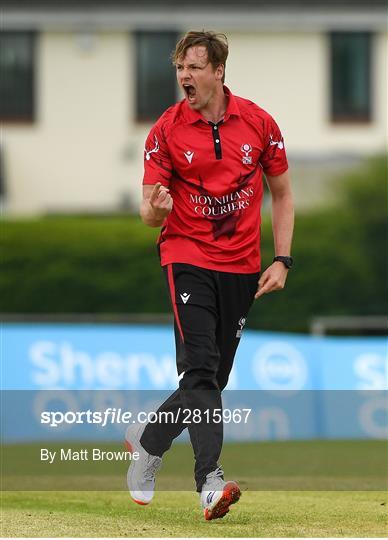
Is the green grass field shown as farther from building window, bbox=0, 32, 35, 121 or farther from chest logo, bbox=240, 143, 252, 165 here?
building window, bbox=0, 32, 35, 121

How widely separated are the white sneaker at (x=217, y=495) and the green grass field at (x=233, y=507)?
7 cm

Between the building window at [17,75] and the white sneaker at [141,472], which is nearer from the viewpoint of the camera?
the white sneaker at [141,472]

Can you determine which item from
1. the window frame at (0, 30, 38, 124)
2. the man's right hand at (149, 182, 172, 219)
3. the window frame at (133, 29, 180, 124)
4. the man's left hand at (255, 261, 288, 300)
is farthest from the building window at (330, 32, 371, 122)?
the man's right hand at (149, 182, 172, 219)

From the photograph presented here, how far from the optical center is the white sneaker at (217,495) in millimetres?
7059

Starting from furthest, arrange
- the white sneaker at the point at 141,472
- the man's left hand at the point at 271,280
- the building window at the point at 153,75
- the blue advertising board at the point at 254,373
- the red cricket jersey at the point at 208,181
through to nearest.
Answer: the building window at the point at 153,75, the blue advertising board at the point at 254,373, the white sneaker at the point at 141,472, the man's left hand at the point at 271,280, the red cricket jersey at the point at 208,181

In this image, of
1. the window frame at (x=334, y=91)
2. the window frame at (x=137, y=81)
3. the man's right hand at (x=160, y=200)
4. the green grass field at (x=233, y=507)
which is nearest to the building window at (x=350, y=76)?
the window frame at (x=334, y=91)

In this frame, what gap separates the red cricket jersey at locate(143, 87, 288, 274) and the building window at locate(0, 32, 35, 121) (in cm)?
2333

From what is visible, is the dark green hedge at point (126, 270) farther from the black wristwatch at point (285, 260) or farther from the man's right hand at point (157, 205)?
the man's right hand at point (157, 205)

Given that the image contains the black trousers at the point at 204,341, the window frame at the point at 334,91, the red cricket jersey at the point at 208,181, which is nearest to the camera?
the black trousers at the point at 204,341

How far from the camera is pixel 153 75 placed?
30.7 m

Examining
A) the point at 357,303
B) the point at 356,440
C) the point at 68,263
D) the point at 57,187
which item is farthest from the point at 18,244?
the point at 356,440

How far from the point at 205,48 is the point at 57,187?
23.2 m

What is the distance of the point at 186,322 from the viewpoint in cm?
741

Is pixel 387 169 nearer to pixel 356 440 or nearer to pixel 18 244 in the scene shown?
pixel 18 244
